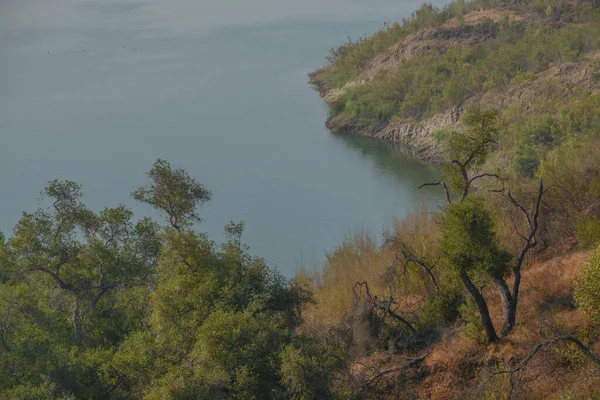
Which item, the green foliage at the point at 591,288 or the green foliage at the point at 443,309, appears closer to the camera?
the green foliage at the point at 591,288

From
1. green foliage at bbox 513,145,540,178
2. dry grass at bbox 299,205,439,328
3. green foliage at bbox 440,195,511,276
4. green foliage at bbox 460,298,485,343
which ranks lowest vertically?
green foliage at bbox 513,145,540,178

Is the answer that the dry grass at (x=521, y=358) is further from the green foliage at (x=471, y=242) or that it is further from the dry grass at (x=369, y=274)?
the dry grass at (x=369, y=274)

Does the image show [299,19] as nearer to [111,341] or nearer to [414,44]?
[414,44]

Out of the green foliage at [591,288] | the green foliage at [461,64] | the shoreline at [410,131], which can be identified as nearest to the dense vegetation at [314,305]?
the green foliage at [591,288]

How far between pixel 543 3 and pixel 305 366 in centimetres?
6277

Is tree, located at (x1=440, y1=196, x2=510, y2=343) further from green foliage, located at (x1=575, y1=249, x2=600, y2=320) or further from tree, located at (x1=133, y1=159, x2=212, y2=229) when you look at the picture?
tree, located at (x1=133, y1=159, x2=212, y2=229)

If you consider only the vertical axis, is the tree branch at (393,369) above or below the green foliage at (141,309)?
below

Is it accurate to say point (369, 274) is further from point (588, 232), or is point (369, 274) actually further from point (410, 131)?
point (410, 131)

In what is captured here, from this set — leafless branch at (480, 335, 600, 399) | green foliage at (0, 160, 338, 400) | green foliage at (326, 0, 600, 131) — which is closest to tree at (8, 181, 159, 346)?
green foliage at (0, 160, 338, 400)

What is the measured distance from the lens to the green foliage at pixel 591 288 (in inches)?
500

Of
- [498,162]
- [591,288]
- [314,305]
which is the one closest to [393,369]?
[314,305]

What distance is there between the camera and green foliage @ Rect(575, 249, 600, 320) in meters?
12.7

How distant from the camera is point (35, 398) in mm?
13336

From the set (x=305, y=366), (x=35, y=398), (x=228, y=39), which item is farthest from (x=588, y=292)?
(x=228, y=39)
